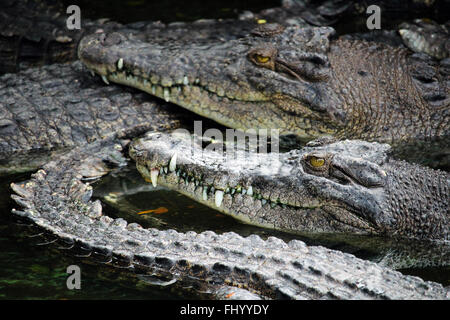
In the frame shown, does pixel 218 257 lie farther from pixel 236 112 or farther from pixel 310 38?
pixel 310 38

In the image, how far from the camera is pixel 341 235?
422 centimetres

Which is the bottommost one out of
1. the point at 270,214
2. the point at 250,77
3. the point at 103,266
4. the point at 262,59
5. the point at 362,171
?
the point at 103,266

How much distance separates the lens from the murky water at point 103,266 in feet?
11.9

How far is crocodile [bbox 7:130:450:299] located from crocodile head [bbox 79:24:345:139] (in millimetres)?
1466

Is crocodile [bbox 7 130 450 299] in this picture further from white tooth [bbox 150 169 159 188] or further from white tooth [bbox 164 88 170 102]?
white tooth [bbox 164 88 170 102]

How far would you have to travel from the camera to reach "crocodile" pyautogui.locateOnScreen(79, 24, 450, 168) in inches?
211

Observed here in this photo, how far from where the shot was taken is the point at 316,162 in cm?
413

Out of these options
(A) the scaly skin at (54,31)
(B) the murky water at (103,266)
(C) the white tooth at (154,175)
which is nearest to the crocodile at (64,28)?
(A) the scaly skin at (54,31)

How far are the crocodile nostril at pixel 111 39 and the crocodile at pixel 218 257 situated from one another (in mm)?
1694

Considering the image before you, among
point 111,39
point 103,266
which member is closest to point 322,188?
point 103,266

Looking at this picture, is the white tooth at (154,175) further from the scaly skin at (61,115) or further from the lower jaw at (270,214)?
the scaly skin at (61,115)

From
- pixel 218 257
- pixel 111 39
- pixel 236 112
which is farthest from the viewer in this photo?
pixel 111 39

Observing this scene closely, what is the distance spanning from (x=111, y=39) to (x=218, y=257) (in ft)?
9.07
